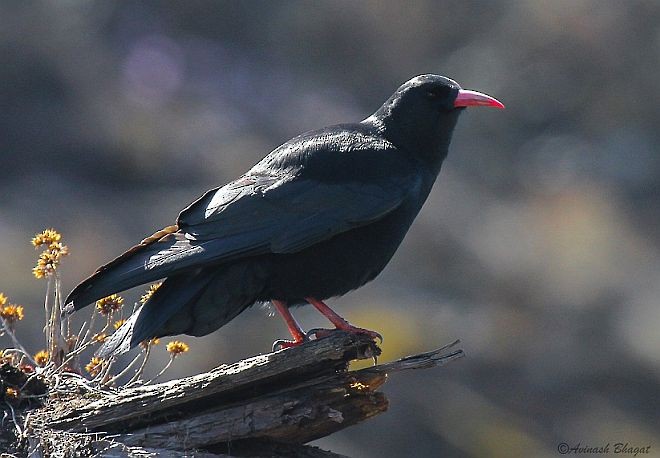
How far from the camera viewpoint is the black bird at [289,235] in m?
7.06

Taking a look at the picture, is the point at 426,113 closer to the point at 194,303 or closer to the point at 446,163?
the point at 194,303

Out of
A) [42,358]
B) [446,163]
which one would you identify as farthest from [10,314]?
[446,163]

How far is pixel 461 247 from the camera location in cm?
1953

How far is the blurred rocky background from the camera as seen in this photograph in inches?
623

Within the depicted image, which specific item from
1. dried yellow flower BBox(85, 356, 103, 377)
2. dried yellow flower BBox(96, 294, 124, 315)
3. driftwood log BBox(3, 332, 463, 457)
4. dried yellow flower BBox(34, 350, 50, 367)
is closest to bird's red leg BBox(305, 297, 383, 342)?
driftwood log BBox(3, 332, 463, 457)

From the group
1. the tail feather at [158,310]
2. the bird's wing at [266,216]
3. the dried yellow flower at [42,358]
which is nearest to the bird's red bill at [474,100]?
the bird's wing at [266,216]

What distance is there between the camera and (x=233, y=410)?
6.80 meters

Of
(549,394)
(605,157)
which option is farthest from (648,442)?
(605,157)

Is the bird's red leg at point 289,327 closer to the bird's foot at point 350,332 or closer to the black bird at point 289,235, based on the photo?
the black bird at point 289,235

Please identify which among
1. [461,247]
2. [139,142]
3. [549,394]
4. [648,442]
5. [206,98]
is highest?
[206,98]

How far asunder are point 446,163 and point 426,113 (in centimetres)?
1434

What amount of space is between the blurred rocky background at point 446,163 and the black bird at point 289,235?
6534 mm

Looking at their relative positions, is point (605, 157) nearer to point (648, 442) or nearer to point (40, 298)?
point (648, 442)

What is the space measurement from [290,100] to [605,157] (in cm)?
577
